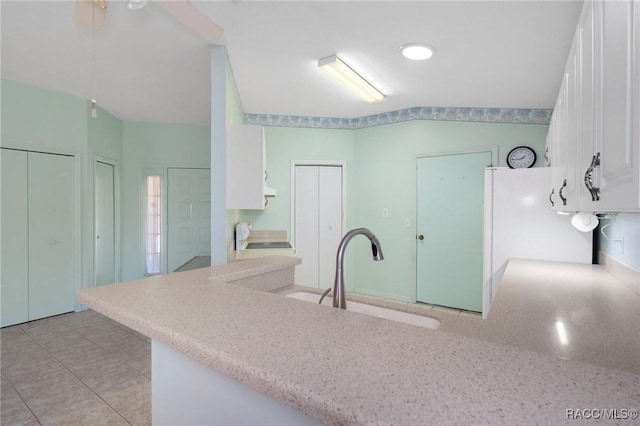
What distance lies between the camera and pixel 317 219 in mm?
4523

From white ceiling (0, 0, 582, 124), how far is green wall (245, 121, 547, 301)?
42 centimetres

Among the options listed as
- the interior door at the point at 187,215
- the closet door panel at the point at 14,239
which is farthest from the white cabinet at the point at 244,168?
the interior door at the point at 187,215

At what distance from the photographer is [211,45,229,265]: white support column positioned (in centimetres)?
250

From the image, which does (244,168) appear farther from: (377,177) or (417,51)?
(377,177)

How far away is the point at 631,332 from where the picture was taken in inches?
44.8

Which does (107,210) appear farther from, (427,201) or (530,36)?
(530,36)

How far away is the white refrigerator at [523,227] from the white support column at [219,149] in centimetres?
219

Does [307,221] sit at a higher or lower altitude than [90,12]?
lower

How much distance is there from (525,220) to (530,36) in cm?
134

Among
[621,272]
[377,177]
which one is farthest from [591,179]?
[377,177]

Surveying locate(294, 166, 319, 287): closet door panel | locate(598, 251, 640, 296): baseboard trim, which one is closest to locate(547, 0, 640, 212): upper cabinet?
locate(598, 251, 640, 296): baseboard trim

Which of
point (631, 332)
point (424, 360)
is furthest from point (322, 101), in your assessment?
point (424, 360)

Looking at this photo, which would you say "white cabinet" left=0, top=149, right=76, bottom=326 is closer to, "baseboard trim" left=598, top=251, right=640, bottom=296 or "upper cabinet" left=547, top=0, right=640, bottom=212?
"upper cabinet" left=547, top=0, right=640, bottom=212

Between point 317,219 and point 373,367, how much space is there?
3.97m
